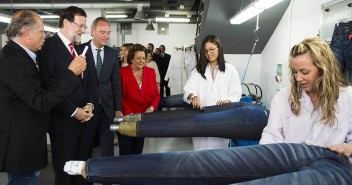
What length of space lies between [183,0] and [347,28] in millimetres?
5921

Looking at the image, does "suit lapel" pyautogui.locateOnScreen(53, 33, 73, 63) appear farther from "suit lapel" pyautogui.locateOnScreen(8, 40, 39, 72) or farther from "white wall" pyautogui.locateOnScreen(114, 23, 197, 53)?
"white wall" pyautogui.locateOnScreen(114, 23, 197, 53)

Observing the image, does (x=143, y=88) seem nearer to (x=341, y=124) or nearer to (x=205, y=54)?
(x=205, y=54)

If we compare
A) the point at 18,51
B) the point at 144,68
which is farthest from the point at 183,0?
the point at 18,51

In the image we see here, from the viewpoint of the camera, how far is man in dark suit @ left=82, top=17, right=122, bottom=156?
7.14 feet

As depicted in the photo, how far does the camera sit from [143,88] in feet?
8.36

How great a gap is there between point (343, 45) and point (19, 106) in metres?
2.27

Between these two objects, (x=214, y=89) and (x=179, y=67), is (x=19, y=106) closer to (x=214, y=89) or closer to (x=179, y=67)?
(x=214, y=89)

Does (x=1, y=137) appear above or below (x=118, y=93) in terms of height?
below

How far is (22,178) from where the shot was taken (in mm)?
1580

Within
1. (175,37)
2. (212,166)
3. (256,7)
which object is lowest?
(212,166)

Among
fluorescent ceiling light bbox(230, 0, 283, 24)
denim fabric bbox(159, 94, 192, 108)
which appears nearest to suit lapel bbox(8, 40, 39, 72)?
denim fabric bbox(159, 94, 192, 108)

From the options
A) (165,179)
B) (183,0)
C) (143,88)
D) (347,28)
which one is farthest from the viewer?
Result: (183,0)

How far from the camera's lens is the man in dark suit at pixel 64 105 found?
182 centimetres

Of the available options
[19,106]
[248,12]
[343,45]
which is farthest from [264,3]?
[19,106]
